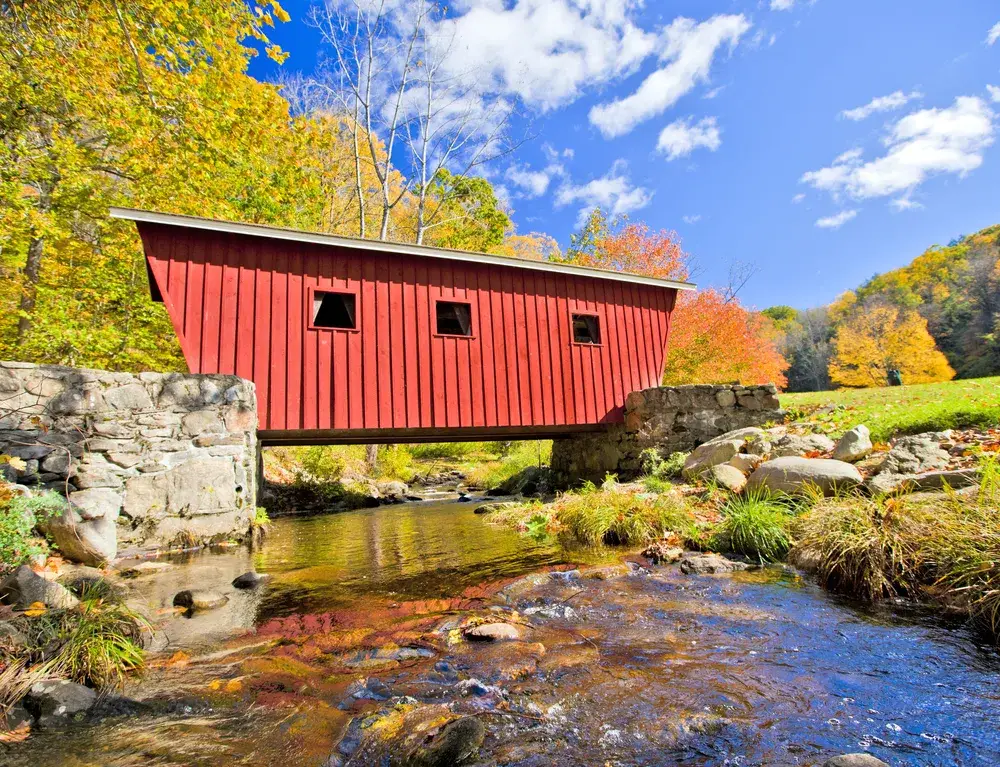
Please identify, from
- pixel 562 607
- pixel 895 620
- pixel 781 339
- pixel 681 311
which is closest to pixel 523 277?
pixel 562 607

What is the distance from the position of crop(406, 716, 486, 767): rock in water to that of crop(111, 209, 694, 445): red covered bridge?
20.7ft

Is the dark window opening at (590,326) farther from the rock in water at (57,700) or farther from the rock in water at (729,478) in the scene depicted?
the rock in water at (57,700)

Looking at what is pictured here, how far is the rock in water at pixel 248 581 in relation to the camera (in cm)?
418

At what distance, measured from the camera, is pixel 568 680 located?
2.36 metres

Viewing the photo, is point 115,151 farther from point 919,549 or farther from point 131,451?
point 919,549

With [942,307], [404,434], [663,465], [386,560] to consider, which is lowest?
[386,560]

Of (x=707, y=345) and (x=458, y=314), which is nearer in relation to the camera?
(x=458, y=314)

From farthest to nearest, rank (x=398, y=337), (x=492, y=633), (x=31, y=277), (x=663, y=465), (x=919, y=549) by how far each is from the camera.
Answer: (x=31, y=277) → (x=398, y=337) → (x=663, y=465) → (x=919, y=549) → (x=492, y=633)

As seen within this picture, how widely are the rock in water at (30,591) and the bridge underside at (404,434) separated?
15.0 feet

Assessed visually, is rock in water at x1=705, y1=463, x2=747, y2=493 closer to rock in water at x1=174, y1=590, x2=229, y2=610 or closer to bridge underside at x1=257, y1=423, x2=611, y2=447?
bridge underside at x1=257, y1=423, x2=611, y2=447

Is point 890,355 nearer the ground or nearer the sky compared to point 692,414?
nearer the sky

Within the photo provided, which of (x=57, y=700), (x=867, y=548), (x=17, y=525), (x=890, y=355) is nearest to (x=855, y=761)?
(x=867, y=548)

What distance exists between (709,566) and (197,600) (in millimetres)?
3905

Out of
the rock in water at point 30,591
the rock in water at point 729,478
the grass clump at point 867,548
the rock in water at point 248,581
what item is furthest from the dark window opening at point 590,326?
the rock in water at point 30,591
